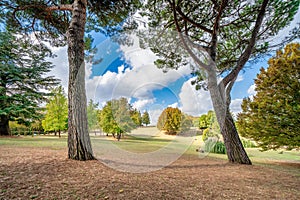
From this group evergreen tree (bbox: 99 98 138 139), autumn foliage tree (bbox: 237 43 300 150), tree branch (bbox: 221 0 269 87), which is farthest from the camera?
autumn foliage tree (bbox: 237 43 300 150)

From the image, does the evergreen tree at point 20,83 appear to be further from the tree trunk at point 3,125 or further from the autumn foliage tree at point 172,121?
the autumn foliage tree at point 172,121

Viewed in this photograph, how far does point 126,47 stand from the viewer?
3.06 m

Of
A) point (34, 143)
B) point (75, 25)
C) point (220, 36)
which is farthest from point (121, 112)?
point (34, 143)

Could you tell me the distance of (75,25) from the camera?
4199 mm

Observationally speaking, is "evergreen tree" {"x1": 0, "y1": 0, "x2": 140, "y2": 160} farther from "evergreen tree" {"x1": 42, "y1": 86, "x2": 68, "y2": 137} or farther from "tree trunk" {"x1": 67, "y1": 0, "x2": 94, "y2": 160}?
"evergreen tree" {"x1": 42, "y1": 86, "x2": 68, "y2": 137}

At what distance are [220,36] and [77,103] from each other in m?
6.62

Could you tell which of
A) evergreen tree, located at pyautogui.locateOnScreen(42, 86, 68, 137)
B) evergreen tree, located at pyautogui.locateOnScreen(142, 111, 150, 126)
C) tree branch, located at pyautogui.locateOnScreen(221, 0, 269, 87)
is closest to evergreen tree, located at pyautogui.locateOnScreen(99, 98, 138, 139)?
evergreen tree, located at pyautogui.locateOnScreen(142, 111, 150, 126)

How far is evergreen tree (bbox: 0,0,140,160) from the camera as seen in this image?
375cm

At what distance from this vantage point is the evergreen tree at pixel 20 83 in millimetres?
11945

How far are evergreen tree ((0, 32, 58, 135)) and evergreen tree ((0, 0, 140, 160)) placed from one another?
267 inches

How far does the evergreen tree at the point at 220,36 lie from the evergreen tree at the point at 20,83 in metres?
11.5

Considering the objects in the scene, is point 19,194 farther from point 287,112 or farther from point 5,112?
point 5,112

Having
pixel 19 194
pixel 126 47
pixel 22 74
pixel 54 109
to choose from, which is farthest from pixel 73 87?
pixel 54 109

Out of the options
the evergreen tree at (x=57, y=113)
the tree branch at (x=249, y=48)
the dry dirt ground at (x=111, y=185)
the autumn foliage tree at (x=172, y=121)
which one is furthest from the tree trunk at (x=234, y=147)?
the evergreen tree at (x=57, y=113)
